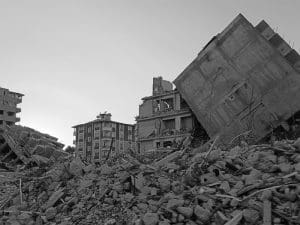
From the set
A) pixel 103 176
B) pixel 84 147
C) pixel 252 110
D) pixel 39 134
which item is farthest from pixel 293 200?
pixel 84 147

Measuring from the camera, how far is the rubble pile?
4.95m

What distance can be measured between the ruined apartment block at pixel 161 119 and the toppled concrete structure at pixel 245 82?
21.4 feet

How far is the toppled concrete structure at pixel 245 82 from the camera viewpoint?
21.1 m

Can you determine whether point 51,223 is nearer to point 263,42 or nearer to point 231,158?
point 231,158

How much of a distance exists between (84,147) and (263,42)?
50.2 meters

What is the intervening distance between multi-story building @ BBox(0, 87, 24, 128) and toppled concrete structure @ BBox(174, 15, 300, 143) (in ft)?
131

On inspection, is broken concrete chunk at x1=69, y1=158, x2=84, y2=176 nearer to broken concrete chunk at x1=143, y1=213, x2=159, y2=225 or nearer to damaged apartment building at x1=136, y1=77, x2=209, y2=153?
broken concrete chunk at x1=143, y1=213, x2=159, y2=225

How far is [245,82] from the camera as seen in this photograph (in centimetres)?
2228

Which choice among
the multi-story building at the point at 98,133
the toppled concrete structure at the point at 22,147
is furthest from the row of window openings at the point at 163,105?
the multi-story building at the point at 98,133

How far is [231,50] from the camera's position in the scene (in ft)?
76.5

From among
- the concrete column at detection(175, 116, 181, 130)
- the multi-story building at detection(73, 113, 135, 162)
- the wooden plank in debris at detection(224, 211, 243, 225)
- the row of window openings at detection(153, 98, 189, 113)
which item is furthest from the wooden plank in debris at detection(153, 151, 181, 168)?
the multi-story building at detection(73, 113, 135, 162)

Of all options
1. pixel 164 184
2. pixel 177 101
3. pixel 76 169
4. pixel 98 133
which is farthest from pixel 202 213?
pixel 98 133

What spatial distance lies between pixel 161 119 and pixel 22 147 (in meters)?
19.7

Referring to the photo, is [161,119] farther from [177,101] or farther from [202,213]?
[202,213]
